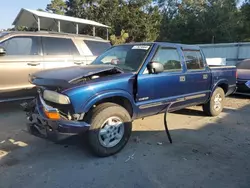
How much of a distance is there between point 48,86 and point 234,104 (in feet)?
20.6

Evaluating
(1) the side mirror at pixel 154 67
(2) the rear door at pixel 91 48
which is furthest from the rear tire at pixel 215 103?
(2) the rear door at pixel 91 48

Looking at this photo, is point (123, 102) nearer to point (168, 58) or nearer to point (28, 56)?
point (168, 58)

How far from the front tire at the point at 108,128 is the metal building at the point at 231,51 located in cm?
1375

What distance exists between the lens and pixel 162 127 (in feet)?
17.0

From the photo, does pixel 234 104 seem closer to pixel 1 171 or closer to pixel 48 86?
pixel 48 86

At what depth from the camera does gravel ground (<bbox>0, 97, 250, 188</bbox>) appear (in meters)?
3.07

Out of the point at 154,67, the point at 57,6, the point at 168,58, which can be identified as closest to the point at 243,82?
the point at 168,58

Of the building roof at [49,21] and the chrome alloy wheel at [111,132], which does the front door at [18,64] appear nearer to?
the chrome alloy wheel at [111,132]

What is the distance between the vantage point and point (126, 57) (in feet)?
14.8

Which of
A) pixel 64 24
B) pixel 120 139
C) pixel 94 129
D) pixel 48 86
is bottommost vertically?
pixel 120 139

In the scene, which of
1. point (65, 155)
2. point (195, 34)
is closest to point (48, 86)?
point (65, 155)

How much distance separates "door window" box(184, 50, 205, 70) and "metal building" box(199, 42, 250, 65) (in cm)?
1120

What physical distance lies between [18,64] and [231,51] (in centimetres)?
1420

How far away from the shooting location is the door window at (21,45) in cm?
582
